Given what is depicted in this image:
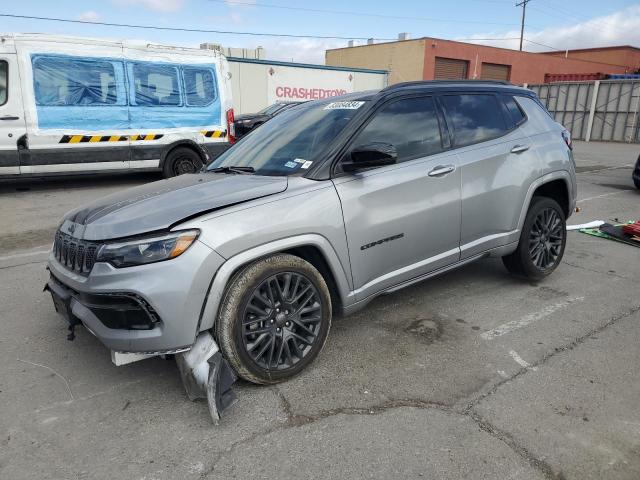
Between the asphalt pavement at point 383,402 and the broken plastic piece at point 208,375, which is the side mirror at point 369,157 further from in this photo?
the broken plastic piece at point 208,375

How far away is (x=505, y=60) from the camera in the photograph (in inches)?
1473

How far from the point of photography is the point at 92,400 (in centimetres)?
278

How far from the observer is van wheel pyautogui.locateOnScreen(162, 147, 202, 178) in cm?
973

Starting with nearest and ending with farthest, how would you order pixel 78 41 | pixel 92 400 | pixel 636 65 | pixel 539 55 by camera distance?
pixel 92 400
pixel 78 41
pixel 539 55
pixel 636 65

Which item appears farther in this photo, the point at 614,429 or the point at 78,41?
the point at 78,41

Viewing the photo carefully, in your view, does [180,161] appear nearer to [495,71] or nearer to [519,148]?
[519,148]

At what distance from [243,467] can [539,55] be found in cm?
4476

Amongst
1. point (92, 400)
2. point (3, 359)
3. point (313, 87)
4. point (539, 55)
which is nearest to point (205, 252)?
point (92, 400)

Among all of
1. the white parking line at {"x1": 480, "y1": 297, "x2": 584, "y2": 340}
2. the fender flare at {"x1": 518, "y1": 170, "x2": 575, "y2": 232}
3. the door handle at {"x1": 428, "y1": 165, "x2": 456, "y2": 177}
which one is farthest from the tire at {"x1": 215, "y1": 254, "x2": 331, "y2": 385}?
the fender flare at {"x1": 518, "y1": 170, "x2": 575, "y2": 232}

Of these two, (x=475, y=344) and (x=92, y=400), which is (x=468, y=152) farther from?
(x=92, y=400)

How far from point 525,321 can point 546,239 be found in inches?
43.1

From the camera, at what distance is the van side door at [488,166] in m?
3.77

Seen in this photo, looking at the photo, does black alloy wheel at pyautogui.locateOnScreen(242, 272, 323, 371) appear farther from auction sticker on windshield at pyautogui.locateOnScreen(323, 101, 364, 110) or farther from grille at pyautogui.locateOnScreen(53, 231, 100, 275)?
auction sticker on windshield at pyautogui.locateOnScreen(323, 101, 364, 110)

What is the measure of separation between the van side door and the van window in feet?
23.7
